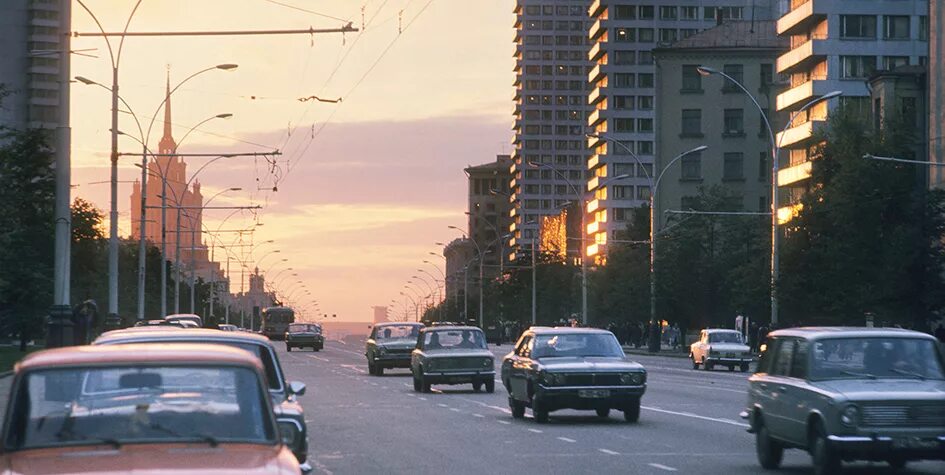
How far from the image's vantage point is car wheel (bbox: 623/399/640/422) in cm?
2698

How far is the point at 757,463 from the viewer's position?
19.3 m

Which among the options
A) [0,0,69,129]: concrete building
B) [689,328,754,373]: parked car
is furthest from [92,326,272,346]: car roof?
[0,0,69,129]: concrete building

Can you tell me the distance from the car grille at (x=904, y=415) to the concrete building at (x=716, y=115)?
414ft

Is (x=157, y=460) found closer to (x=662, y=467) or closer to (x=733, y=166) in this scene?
(x=662, y=467)

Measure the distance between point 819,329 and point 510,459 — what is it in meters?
3.85

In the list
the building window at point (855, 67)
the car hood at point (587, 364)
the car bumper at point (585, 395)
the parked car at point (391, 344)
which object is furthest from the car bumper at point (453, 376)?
the building window at point (855, 67)

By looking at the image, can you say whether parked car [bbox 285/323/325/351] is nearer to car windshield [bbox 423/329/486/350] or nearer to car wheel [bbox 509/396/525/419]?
car windshield [bbox 423/329/486/350]

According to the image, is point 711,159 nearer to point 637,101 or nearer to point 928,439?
point 637,101

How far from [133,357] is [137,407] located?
0.33 meters

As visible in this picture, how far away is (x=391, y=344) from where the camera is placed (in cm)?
5056

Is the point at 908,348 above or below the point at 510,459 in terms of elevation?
above

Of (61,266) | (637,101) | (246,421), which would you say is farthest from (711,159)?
(246,421)

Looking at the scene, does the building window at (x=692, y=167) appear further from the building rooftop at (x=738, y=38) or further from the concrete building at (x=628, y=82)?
the concrete building at (x=628, y=82)

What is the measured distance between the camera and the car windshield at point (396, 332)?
5088cm
